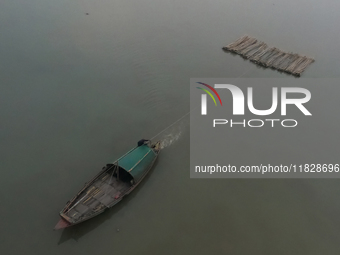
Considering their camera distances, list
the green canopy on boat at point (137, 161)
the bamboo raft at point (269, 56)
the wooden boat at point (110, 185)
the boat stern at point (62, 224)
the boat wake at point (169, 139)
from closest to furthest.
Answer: the boat stern at point (62, 224) < the wooden boat at point (110, 185) < the green canopy on boat at point (137, 161) < the boat wake at point (169, 139) < the bamboo raft at point (269, 56)

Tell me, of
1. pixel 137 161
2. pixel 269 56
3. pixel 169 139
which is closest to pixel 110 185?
pixel 137 161

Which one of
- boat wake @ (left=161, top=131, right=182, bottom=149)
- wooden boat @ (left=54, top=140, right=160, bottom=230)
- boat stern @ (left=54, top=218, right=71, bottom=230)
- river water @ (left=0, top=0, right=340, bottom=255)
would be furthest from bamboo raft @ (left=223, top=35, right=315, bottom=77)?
boat stern @ (left=54, top=218, right=71, bottom=230)

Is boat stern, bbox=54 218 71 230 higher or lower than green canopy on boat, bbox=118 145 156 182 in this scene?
lower

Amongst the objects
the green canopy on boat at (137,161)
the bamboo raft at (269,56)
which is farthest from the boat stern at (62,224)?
the bamboo raft at (269,56)

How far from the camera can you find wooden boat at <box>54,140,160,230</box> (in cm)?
1407

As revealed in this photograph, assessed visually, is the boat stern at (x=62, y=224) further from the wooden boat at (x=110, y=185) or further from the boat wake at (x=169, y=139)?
the boat wake at (x=169, y=139)

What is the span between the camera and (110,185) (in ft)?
52.0

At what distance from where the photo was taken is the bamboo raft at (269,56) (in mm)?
26227

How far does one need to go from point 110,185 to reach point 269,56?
66.3 feet

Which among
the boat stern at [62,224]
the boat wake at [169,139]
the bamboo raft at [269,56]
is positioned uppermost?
the bamboo raft at [269,56]

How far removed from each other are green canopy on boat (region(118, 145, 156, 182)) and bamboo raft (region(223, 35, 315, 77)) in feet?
51.3

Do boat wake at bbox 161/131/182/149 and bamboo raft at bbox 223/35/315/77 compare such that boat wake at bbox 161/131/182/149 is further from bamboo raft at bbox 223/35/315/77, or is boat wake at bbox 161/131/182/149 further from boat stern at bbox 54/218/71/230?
bamboo raft at bbox 223/35/315/77

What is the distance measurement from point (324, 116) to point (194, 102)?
9654mm

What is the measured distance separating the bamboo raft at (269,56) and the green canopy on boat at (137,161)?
51.3 ft
